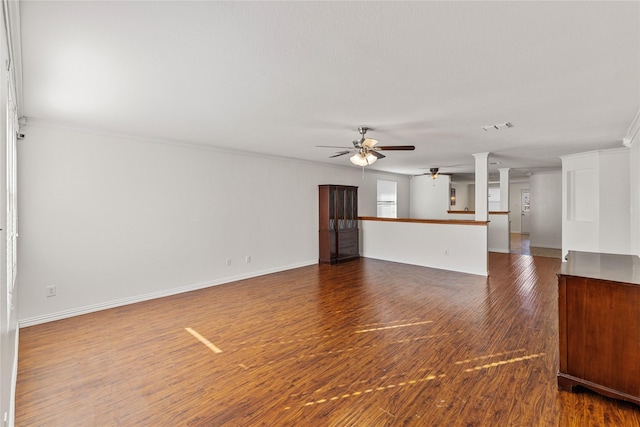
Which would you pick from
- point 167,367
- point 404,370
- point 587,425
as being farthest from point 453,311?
point 167,367

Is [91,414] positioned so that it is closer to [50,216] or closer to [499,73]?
[50,216]

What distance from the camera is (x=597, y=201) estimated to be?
589cm

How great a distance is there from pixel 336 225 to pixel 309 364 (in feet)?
14.9

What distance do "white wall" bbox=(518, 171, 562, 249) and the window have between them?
4170 mm

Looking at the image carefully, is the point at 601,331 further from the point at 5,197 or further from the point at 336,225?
the point at 336,225

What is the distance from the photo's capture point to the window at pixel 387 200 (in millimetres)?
9398

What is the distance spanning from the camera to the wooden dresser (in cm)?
198

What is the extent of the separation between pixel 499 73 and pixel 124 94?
3.17 meters

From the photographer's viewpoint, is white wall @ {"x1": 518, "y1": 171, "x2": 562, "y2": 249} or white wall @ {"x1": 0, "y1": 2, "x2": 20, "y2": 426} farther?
white wall @ {"x1": 518, "y1": 171, "x2": 562, "y2": 249}

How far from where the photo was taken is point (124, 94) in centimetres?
270

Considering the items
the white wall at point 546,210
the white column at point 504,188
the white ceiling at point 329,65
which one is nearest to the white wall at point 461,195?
the white wall at point 546,210

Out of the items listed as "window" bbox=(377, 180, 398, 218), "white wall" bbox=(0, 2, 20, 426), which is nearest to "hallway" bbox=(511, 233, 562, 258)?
"window" bbox=(377, 180, 398, 218)

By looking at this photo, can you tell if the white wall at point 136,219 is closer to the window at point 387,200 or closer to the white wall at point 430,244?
the white wall at point 430,244

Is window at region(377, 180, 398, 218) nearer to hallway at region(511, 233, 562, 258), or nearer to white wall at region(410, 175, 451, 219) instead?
white wall at region(410, 175, 451, 219)
